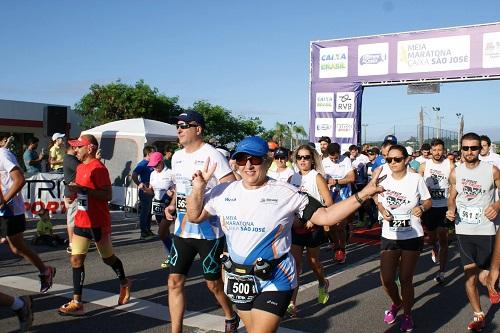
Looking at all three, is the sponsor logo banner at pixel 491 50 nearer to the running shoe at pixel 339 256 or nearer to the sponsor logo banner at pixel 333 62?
the sponsor logo banner at pixel 333 62

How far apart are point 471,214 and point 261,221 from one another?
128 inches

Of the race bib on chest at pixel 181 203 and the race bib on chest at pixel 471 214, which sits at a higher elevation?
the race bib on chest at pixel 181 203

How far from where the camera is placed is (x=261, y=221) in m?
3.45

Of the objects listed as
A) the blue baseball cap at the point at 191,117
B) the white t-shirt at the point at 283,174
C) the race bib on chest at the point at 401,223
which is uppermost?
the blue baseball cap at the point at 191,117

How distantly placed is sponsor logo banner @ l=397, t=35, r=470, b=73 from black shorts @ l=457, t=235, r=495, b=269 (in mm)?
11811

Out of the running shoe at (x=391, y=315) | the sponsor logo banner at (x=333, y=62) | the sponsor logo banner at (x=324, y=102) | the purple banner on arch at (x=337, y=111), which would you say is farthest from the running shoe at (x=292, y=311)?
the sponsor logo banner at (x=333, y=62)

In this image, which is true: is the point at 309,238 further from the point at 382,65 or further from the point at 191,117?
the point at 382,65

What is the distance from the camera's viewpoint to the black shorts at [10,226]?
640 cm

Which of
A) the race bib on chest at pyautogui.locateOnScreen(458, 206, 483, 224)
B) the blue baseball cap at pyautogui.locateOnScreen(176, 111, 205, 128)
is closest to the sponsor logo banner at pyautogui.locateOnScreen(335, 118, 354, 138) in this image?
the race bib on chest at pyautogui.locateOnScreen(458, 206, 483, 224)

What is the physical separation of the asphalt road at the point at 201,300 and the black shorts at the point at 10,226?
32.9 inches

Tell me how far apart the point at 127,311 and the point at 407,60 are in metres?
13.8

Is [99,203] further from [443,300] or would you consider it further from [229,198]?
[443,300]

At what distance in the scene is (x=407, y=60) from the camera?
672 inches

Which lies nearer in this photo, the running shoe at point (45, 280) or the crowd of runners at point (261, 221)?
the crowd of runners at point (261, 221)
